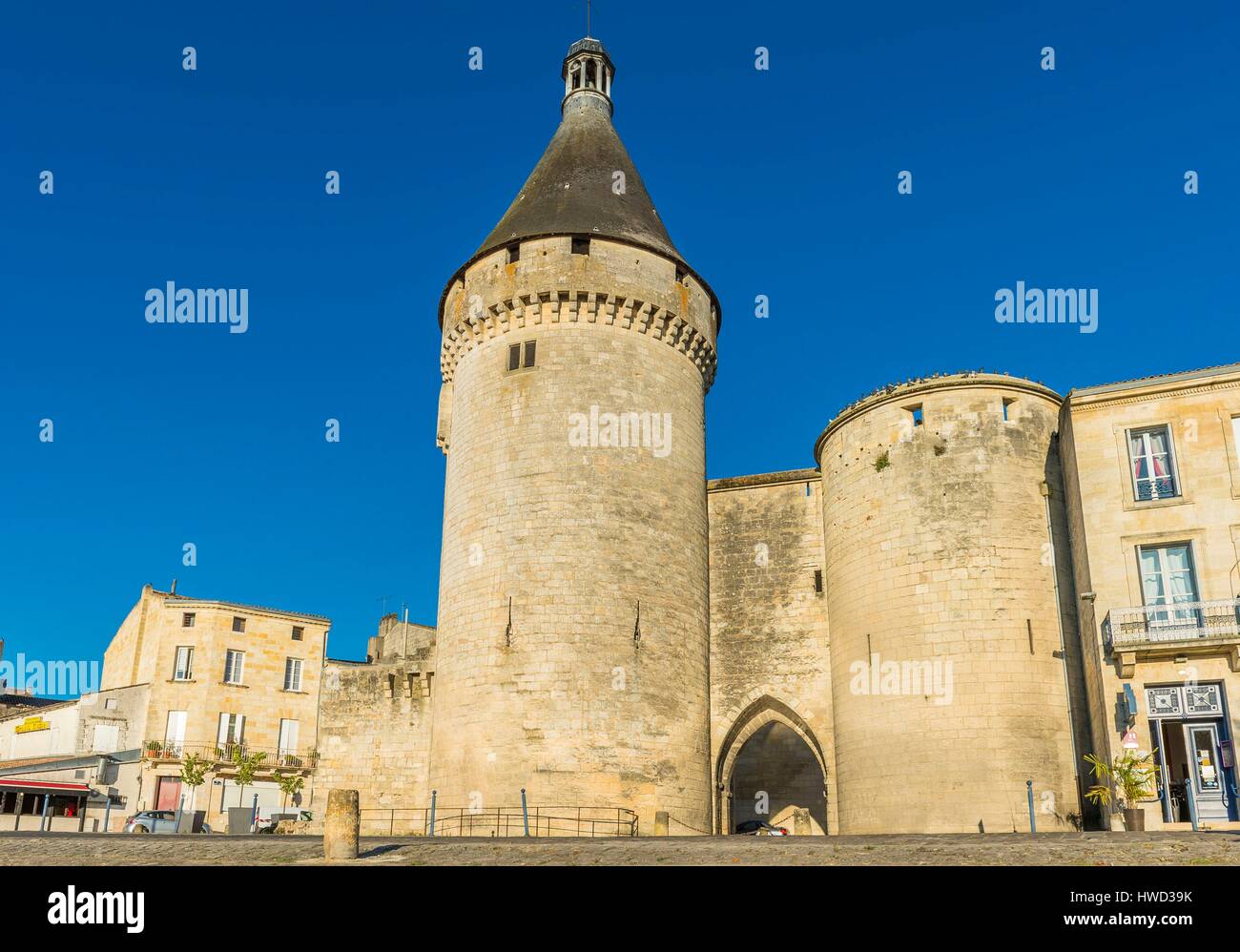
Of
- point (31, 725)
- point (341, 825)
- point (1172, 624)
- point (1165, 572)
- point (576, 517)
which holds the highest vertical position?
point (576, 517)

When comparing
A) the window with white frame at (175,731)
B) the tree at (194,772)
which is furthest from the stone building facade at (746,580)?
the window with white frame at (175,731)

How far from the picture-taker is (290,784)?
34.3 metres

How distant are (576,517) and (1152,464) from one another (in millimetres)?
11663

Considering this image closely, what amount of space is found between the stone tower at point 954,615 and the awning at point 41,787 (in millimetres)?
19838

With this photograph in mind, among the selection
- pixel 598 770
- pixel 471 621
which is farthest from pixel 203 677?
pixel 598 770

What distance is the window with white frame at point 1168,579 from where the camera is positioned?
19969 millimetres

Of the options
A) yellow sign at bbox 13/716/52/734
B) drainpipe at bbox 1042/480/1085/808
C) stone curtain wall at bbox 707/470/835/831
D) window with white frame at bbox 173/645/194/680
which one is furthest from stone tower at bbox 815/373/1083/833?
yellow sign at bbox 13/716/52/734

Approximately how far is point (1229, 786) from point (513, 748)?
13244mm

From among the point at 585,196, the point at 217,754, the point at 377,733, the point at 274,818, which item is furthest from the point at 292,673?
the point at 585,196

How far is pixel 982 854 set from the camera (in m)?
11.5

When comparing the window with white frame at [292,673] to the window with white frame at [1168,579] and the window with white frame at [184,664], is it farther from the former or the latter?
the window with white frame at [1168,579]

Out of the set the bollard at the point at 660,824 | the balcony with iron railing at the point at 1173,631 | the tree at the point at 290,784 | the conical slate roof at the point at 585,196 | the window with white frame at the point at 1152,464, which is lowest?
the bollard at the point at 660,824

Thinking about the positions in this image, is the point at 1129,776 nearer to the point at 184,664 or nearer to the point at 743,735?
the point at 743,735
